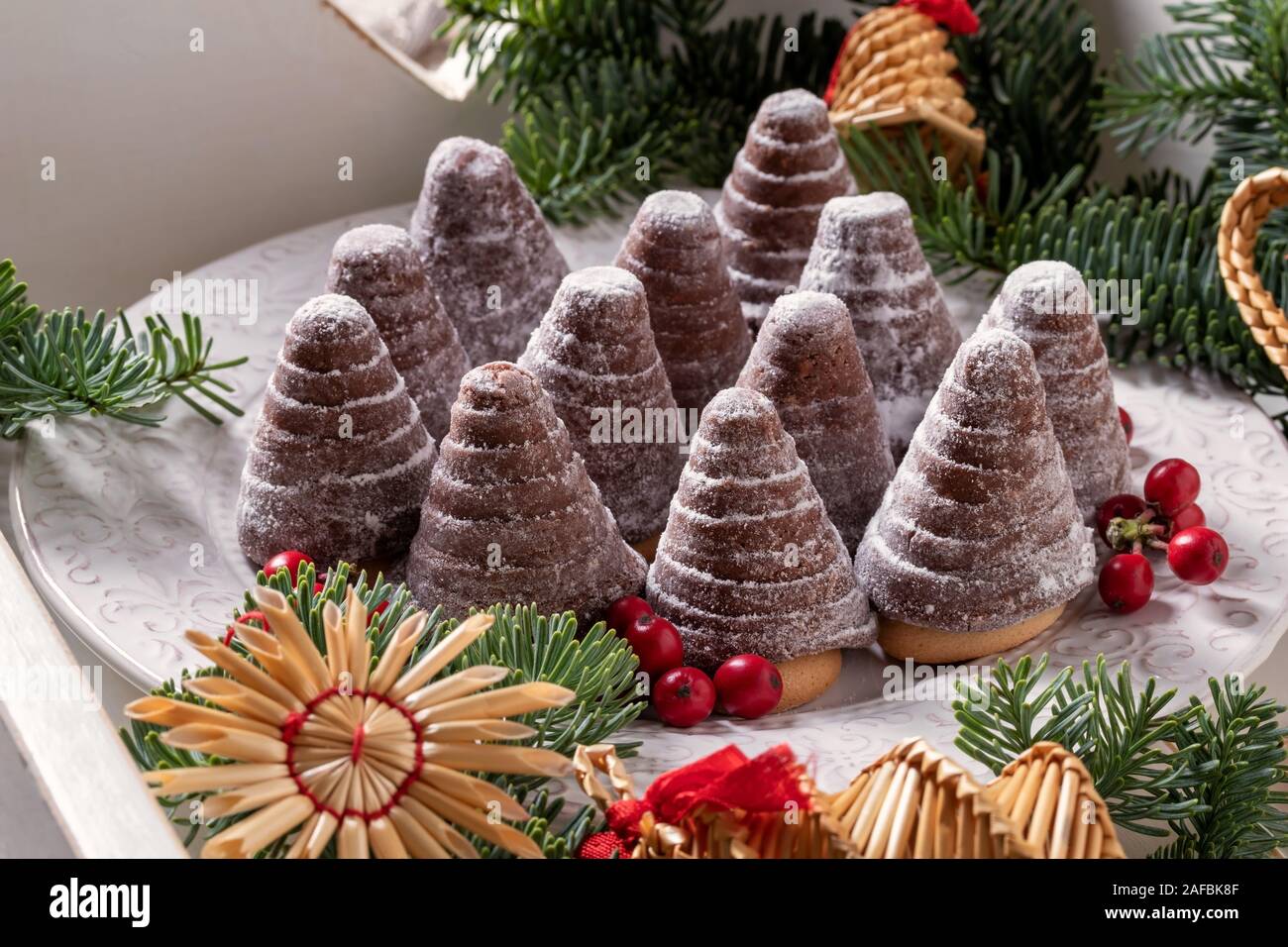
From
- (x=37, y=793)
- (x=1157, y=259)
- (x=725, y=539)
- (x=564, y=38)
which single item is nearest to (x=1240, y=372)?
(x=1157, y=259)

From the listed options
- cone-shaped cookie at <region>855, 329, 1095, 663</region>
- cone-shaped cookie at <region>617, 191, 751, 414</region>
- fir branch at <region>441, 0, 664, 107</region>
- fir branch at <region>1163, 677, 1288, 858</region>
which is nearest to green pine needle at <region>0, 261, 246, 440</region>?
cone-shaped cookie at <region>617, 191, 751, 414</region>

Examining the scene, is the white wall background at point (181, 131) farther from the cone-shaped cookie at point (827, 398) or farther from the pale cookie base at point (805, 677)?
the pale cookie base at point (805, 677)

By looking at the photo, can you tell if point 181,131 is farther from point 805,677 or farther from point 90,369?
point 805,677

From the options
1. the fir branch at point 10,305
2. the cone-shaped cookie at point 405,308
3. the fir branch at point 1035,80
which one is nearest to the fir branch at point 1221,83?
the fir branch at point 1035,80

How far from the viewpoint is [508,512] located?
3.35ft

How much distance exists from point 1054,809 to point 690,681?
32 cm

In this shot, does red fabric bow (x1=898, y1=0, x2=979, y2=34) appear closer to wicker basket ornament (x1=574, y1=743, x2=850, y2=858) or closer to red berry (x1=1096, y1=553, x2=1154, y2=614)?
red berry (x1=1096, y1=553, x2=1154, y2=614)

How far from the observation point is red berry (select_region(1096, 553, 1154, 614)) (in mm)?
1099

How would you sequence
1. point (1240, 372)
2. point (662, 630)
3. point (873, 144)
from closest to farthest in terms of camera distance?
1. point (662, 630)
2. point (1240, 372)
3. point (873, 144)

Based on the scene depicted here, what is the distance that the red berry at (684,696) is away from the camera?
3.24 ft

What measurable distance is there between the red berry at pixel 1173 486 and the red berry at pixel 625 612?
18.0 inches

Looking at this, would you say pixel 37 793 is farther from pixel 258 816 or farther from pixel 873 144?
pixel 873 144
